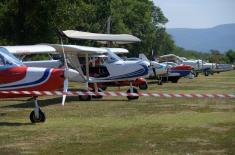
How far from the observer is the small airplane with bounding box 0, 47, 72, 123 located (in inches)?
508

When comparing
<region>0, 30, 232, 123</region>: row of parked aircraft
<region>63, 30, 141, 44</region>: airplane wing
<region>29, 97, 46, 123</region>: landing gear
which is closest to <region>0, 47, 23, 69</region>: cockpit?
<region>0, 30, 232, 123</region>: row of parked aircraft

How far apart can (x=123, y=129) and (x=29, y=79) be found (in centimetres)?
286

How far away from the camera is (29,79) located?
12.9 metres

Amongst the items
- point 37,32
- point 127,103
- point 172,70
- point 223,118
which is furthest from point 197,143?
point 37,32

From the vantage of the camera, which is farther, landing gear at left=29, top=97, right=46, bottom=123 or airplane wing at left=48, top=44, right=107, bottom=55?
airplane wing at left=48, top=44, right=107, bottom=55

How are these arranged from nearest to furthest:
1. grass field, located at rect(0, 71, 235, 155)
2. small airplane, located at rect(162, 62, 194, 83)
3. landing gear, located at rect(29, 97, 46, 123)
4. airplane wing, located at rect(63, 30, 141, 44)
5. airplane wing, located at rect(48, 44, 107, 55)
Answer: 1. grass field, located at rect(0, 71, 235, 155)
2. landing gear, located at rect(29, 97, 46, 123)
3. airplane wing, located at rect(48, 44, 107, 55)
4. airplane wing, located at rect(63, 30, 141, 44)
5. small airplane, located at rect(162, 62, 194, 83)

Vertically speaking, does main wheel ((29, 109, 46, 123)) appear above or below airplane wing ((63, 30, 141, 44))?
below

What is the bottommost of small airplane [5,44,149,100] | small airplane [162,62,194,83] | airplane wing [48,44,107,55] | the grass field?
small airplane [162,62,194,83]

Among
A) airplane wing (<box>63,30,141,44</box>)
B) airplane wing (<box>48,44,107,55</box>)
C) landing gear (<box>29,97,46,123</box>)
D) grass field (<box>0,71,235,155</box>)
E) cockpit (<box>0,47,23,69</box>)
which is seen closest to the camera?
grass field (<box>0,71,235,155</box>)

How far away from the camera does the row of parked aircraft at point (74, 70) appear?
13.0m

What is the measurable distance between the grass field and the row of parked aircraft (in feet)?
3.36

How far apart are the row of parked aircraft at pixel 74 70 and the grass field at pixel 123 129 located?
1023 millimetres

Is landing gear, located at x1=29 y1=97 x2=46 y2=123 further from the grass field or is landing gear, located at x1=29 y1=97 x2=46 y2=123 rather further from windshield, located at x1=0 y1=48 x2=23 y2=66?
windshield, located at x1=0 y1=48 x2=23 y2=66

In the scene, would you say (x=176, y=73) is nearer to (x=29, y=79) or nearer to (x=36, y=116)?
(x=36, y=116)
